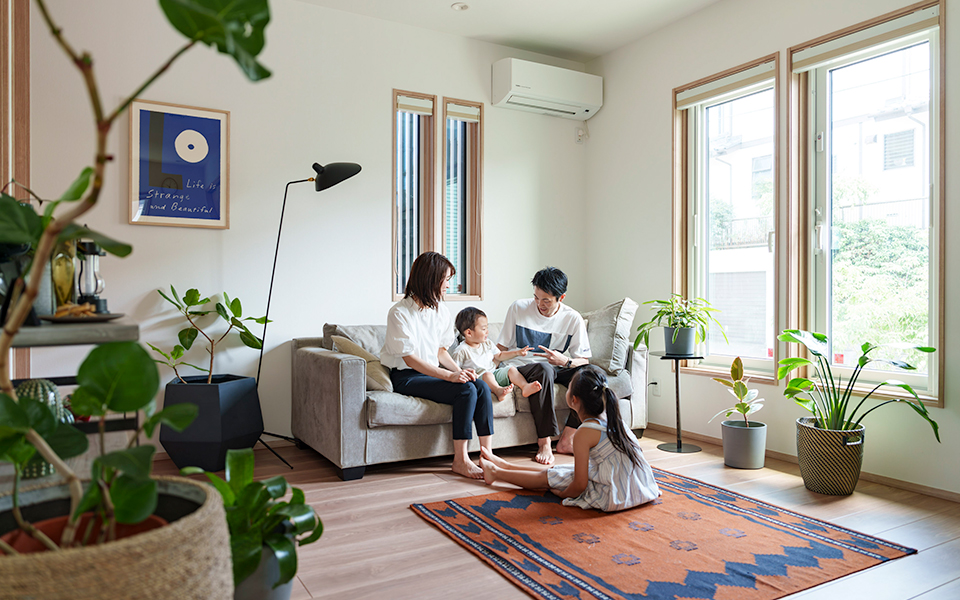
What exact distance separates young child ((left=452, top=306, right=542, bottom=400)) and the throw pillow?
46cm

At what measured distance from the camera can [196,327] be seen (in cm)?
345

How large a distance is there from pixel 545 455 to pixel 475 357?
674mm

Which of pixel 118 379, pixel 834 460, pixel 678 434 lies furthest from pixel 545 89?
pixel 118 379

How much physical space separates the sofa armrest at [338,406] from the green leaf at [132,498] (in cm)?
213

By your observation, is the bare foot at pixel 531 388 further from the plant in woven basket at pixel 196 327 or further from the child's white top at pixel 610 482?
the plant in woven basket at pixel 196 327

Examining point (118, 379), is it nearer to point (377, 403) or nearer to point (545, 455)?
point (377, 403)

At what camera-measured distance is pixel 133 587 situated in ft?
2.58

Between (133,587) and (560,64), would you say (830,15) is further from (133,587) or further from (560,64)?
(133,587)

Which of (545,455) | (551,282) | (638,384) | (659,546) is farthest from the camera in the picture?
(638,384)

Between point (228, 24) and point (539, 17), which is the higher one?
point (539, 17)

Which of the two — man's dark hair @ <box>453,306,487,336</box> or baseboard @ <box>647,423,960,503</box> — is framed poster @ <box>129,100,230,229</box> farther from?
baseboard @ <box>647,423,960,503</box>

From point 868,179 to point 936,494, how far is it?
1.56 meters

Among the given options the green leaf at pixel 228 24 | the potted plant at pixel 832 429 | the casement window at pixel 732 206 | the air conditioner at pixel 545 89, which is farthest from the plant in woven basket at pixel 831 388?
the green leaf at pixel 228 24

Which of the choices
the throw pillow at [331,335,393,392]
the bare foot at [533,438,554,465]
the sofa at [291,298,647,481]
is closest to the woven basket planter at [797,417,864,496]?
the sofa at [291,298,647,481]
